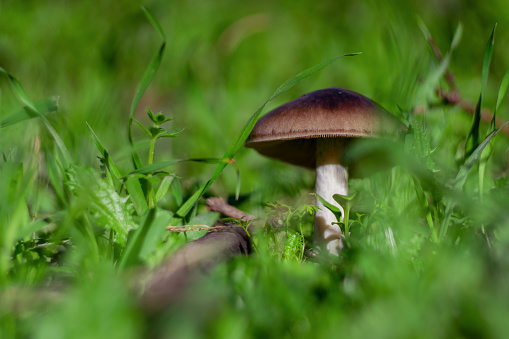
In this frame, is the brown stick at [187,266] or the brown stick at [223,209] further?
the brown stick at [223,209]

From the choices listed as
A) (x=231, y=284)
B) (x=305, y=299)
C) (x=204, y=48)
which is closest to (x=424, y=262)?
(x=305, y=299)

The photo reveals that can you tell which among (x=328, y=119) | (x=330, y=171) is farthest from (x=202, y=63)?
(x=328, y=119)

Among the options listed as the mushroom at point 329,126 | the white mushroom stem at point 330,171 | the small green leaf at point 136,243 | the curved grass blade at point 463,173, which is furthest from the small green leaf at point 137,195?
the curved grass blade at point 463,173

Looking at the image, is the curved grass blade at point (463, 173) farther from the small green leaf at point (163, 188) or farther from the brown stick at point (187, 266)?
the small green leaf at point (163, 188)

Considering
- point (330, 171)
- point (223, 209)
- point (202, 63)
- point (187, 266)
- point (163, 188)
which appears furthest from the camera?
point (202, 63)

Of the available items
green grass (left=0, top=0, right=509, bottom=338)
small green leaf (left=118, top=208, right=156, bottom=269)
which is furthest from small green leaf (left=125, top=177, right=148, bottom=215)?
small green leaf (left=118, top=208, right=156, bottom=269)

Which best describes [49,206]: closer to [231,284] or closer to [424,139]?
[231,284]

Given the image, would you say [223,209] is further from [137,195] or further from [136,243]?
[136,243]

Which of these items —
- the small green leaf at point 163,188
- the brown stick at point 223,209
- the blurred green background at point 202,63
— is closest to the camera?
the small green leaf at point 163,188
